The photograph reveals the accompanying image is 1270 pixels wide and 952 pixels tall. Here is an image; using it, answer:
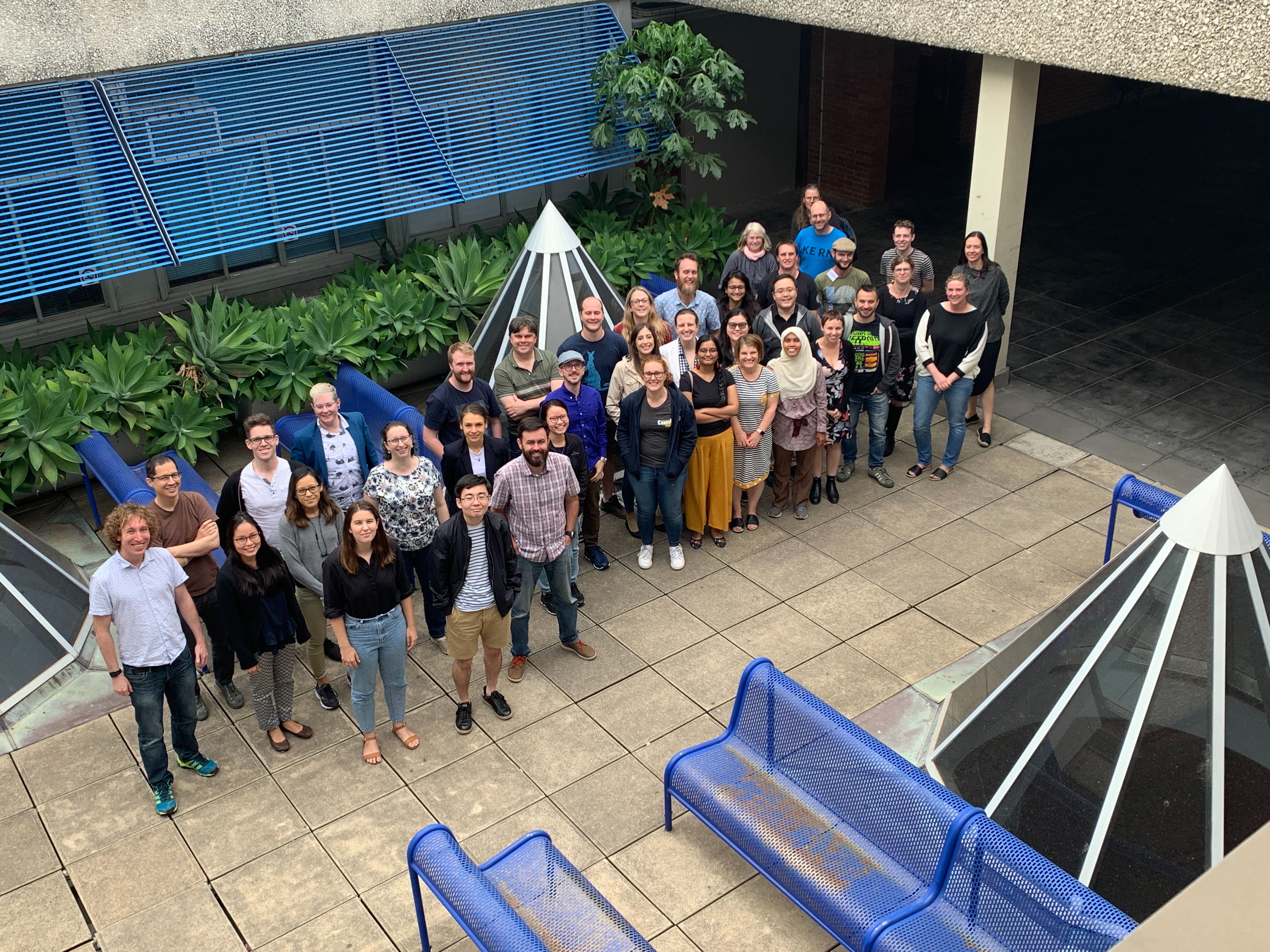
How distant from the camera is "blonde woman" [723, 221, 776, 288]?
9.37 m

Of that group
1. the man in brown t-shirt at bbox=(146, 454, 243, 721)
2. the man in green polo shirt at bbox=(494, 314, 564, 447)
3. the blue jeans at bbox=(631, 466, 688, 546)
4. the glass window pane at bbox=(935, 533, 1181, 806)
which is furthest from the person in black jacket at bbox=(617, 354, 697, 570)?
the glass window pane at bbox=(935, 533, 1181, 806)

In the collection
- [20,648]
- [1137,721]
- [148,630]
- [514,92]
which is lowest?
[20,648]

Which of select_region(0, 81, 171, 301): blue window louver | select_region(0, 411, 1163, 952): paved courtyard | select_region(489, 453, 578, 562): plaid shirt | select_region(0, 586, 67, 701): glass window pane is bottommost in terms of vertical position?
select_region(0, 411, 1163, 952): paved courtyard

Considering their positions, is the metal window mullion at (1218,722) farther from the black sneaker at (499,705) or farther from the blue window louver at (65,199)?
the blue window louver at (65,199)

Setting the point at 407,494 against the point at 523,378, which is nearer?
the point at 407,494

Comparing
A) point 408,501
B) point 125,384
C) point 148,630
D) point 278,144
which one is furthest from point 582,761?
point 278,144

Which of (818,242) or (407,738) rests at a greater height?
(818,242)

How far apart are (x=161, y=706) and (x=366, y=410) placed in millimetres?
3492

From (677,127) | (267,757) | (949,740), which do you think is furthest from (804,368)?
(677,127)

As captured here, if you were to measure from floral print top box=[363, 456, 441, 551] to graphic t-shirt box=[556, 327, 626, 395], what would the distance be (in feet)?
5.66

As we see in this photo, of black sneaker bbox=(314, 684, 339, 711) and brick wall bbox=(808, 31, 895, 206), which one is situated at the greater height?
brick wall bbox=(808, 31, 895, 206)

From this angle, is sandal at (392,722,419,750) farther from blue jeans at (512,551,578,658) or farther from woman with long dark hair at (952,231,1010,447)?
woman with long dark hair at (952,231,1010,447)

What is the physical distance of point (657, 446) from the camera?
25.2ft

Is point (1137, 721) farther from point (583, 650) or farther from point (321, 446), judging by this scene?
point (321, 446)
